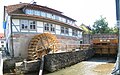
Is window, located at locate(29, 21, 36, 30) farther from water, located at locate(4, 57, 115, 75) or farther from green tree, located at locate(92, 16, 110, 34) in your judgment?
green tree, located at locate(92, 16, 110, 34)

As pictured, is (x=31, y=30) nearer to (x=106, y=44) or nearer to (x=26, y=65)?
(x=26, y=65)

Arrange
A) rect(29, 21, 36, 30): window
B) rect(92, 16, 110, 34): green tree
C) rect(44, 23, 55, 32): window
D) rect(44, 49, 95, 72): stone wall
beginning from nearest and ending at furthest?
rect(44, 49, 95, 72): stone wall, rect(29, 21, 36, 30): window, rect(44, 23, 55, 32): window, rect(92, 16, 110, 34): green tree

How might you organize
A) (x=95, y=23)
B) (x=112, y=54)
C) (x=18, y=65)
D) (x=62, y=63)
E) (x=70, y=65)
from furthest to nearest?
(x=95, y=23) → (x=112, y=54) → (x=70, y=65) → (x=62, y=63) → (x=18, y=65)

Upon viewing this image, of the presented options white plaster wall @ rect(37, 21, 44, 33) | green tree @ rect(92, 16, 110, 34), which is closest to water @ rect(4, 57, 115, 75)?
white plaster wall @ rect(37, 21, 44, 33)

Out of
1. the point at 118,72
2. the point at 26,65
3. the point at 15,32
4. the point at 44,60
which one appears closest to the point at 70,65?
the point at 44,60

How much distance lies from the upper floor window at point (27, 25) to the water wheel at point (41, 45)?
1.25m

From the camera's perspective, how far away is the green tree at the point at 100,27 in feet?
138

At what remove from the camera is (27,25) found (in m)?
18.2

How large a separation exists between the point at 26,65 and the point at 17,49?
274 cm

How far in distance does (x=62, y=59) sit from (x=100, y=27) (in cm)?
2795

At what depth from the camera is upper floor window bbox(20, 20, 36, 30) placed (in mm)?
17875

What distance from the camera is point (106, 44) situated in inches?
918

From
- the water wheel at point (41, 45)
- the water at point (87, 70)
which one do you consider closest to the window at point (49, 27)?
the water wheel at point (41, 45)

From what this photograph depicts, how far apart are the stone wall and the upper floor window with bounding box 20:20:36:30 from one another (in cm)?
426
